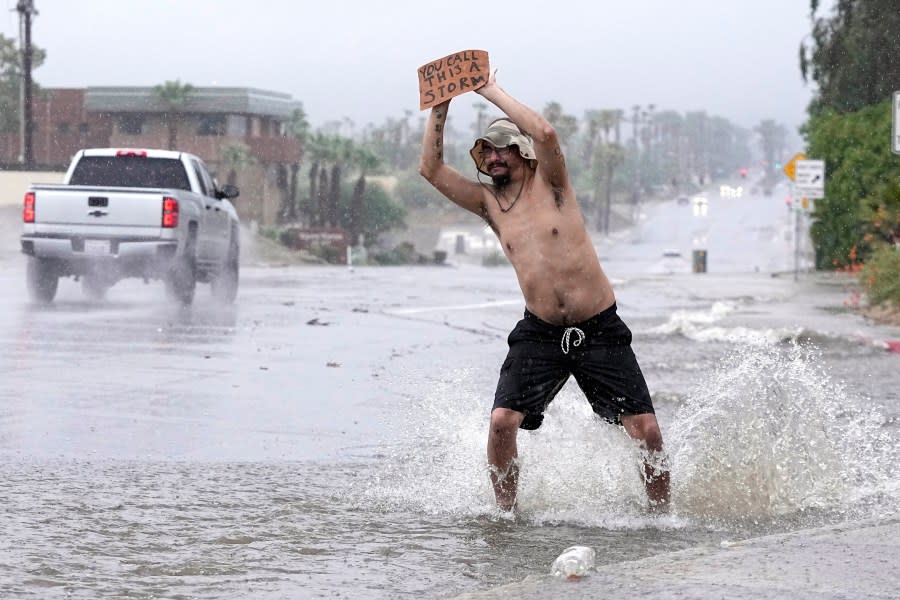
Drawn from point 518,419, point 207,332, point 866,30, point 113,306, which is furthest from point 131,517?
point 866,30

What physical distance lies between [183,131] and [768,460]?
93.0m

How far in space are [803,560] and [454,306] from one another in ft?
56.2

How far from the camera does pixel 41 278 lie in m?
19.9

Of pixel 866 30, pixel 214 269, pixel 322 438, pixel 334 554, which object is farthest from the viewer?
pixel 866 30

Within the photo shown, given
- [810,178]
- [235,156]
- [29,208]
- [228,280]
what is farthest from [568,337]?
[235,156]

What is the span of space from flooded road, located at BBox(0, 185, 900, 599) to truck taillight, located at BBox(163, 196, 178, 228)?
194 inches

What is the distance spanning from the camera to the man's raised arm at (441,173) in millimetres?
6871

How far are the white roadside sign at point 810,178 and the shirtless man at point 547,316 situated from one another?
100 ft

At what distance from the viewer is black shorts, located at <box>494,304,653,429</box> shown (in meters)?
6.68

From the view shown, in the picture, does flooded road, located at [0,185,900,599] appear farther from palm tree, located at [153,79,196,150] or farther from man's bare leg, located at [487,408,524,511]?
palm tree, located at [153,79,196,150]

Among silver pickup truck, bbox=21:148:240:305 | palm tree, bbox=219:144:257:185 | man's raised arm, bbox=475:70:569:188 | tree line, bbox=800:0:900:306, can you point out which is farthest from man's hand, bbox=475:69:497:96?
palm tree, bbox=219:144:257:185

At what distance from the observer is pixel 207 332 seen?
16078 mm

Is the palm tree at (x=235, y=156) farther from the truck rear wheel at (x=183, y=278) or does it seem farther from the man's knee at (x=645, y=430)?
the man's knee at (x=645, y=430)

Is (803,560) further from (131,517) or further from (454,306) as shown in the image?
(454,306)
